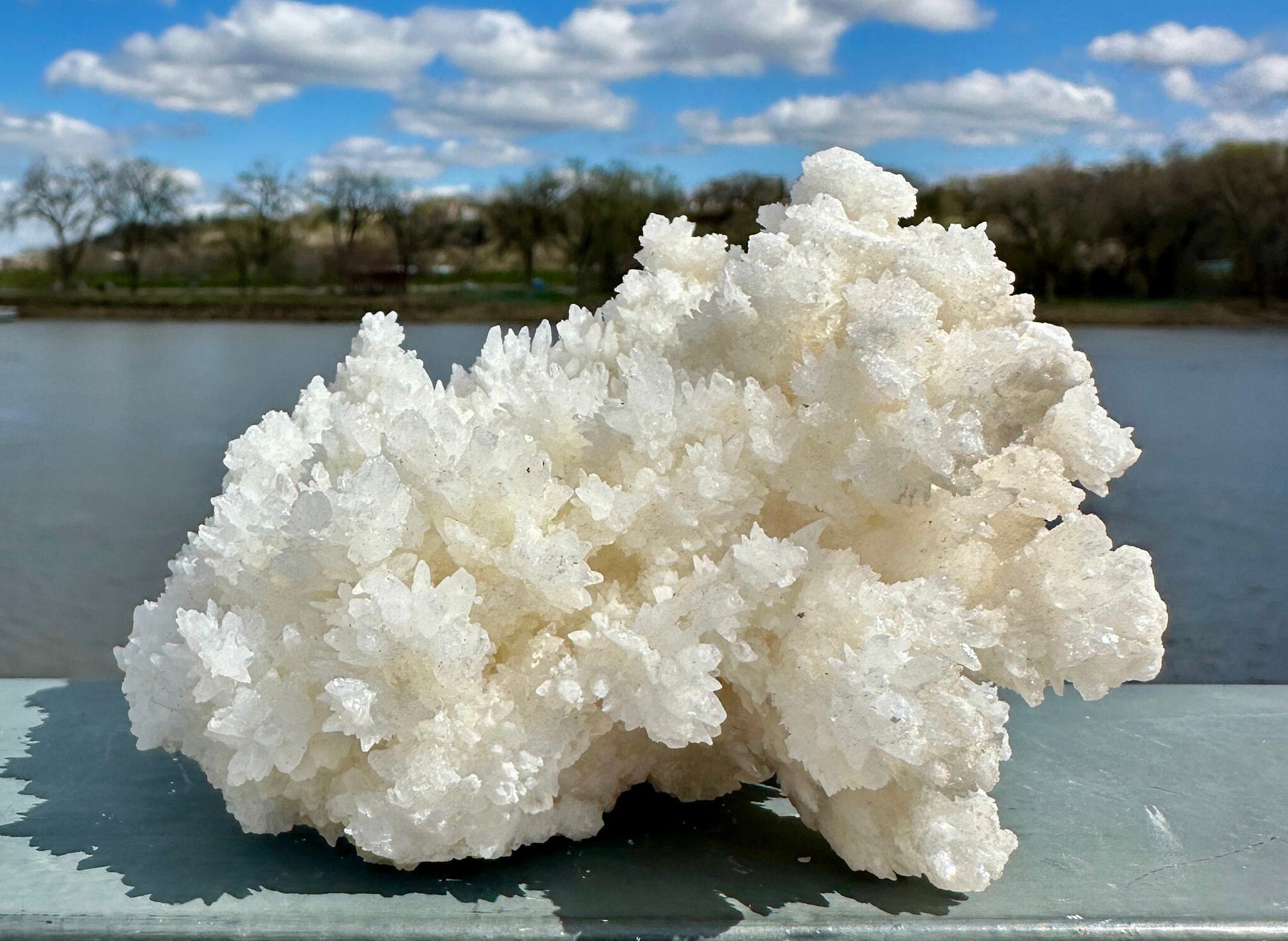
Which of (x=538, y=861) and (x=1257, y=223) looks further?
(x=1257, y=223)

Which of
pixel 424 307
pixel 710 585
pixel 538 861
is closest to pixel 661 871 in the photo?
pixel 538 861

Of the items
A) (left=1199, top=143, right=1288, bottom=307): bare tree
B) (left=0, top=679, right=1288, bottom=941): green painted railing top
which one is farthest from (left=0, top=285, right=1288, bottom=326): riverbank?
(left=0, top=679, right=1288, bottom=941): green painted railing top

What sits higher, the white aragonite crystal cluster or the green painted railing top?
the white aragonite crystal cluster

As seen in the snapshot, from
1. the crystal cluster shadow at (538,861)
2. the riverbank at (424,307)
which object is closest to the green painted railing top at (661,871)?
the crystal cluster shadow at (538,861)

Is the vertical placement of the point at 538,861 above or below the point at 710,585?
below

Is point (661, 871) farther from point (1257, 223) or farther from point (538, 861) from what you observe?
point (1257, 223)

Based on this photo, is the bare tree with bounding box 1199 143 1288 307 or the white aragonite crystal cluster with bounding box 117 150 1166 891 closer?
the white aragonite crystal cluster with bounding box 117 150 1166 891

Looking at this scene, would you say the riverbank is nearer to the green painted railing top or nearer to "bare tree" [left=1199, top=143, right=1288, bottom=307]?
"bare tree" [left=1199, top=143, right=1288, bottom=307]
